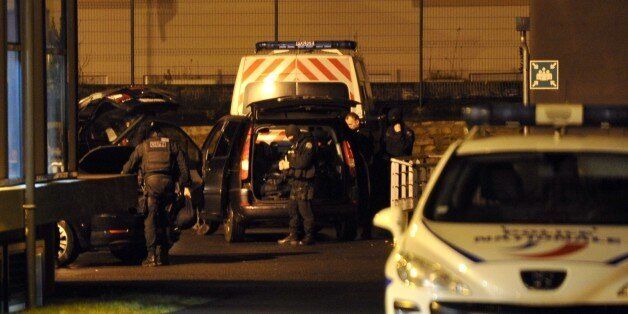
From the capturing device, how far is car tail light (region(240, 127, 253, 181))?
61.0 feet

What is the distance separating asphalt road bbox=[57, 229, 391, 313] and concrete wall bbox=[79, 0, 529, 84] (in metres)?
9.92

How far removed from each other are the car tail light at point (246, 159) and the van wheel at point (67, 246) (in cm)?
310

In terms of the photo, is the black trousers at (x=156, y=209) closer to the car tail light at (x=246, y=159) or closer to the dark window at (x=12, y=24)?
the car tail light at (x=246, y=159)

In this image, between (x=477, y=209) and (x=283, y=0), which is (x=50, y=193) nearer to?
(x=477, y=209)

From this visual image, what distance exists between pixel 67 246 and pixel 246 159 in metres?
3.27

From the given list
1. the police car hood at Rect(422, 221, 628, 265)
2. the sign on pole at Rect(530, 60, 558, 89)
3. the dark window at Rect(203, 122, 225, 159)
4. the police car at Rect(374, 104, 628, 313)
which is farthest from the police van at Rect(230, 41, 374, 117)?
the police car hood at Rect(422, 221, 628, 265)

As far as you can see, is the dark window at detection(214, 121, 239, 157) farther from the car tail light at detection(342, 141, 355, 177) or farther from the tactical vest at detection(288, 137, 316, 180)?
the car tail light at detection(342, 141, 355, 177)

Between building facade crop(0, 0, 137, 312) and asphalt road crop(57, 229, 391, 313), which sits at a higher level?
building facade crop(0, 0, 137, 312)

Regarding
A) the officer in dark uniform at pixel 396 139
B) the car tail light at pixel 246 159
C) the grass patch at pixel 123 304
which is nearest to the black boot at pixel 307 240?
the car tail light at pixel 246 159

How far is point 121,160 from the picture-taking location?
54.3 feet

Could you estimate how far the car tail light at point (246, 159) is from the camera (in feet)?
61.0

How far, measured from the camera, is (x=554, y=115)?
9289 mm

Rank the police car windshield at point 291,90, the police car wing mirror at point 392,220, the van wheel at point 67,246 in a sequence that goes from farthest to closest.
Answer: the police car windshield at point 291,90, the van wheel at point 67,246, the police car wing mirror at point 392,220

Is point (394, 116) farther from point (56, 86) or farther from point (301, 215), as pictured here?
point (56, 86)
